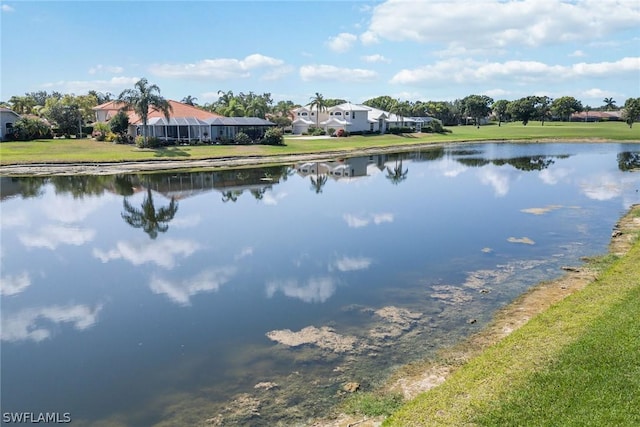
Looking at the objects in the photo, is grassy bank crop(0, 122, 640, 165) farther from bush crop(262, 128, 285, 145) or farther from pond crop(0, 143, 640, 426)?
pond crop(0, 143, 640, 426)

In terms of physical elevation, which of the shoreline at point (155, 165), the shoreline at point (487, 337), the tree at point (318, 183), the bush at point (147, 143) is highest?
the bush at point (147, 143)

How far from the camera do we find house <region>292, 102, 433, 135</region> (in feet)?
340

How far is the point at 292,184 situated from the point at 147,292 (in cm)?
2738

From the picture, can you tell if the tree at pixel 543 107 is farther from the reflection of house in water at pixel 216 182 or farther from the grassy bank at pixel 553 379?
the grassy bank at pixel 553 379

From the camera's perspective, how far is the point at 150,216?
98.5 ft

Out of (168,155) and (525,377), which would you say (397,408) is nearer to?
(525,377)

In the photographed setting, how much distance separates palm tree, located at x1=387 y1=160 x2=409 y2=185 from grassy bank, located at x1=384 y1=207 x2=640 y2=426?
108 ft

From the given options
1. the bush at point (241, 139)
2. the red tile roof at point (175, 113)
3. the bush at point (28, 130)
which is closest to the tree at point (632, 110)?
the bush at point (241, 139)

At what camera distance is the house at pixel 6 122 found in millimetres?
72312

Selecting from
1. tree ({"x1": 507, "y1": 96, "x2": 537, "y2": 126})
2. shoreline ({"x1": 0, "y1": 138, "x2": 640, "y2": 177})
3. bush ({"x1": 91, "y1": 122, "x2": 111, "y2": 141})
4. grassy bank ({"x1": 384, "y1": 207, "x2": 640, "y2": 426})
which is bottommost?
grassy bank ({"x1": 384, "y1": 207, "x2": 640, "y2": 426})

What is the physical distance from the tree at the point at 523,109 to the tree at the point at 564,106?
19364 millimetres

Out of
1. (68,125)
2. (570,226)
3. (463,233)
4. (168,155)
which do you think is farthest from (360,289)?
(68,125)

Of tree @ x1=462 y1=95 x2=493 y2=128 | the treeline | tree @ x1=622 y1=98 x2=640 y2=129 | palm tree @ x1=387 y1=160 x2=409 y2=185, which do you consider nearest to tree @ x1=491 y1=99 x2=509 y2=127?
the treeline

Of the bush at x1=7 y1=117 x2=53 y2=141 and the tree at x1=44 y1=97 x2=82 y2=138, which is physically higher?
the tree at x1=44 y1=97 x2=82 y2=138
